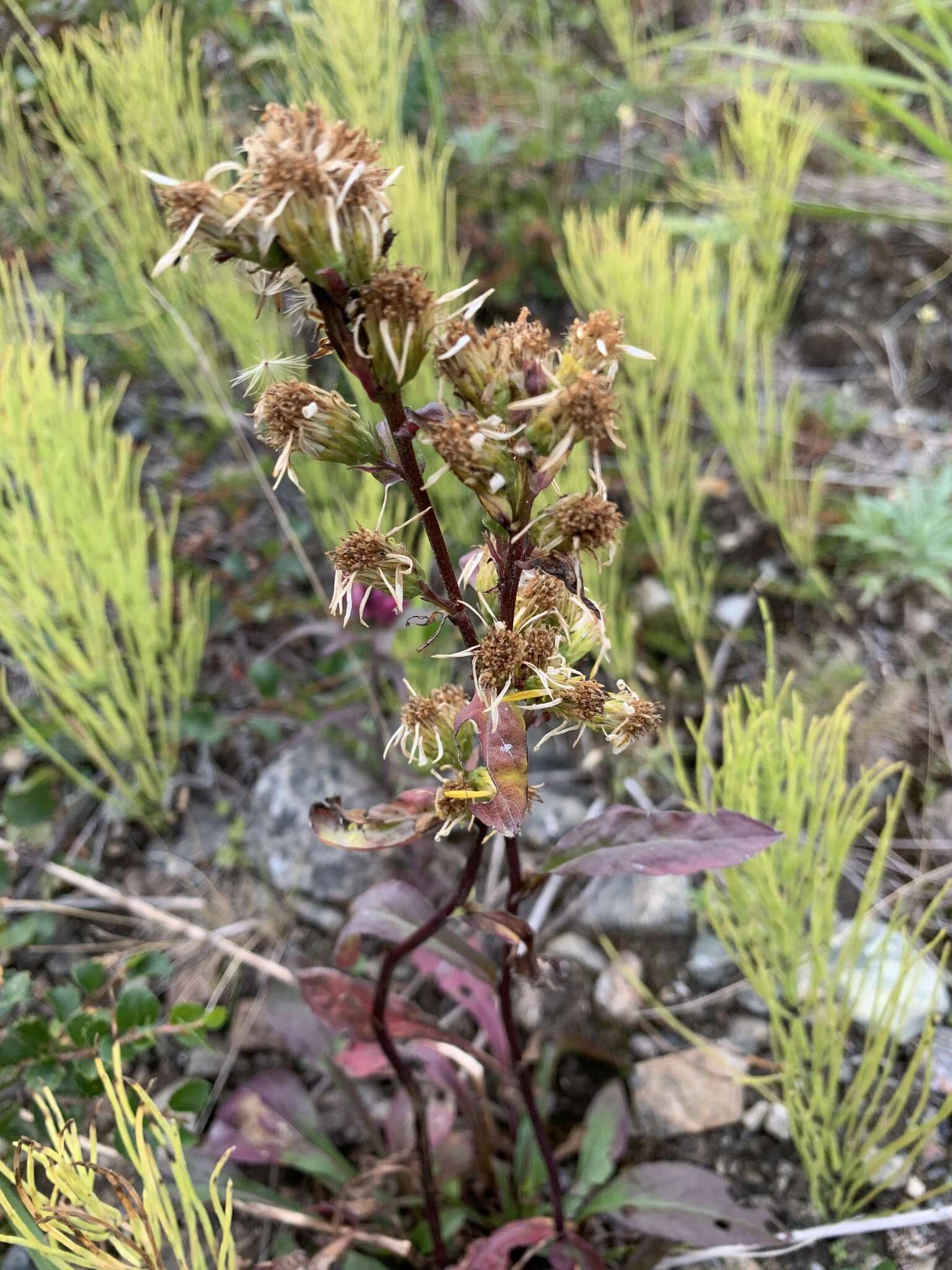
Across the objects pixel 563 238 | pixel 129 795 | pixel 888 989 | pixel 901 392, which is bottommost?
pixel 888 989

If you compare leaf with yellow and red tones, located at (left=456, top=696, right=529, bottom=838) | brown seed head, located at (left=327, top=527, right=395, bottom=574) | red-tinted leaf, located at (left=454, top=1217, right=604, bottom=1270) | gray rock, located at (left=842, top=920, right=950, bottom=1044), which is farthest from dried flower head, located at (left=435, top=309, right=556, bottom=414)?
gray rock, located at (left=842, top=920, right=950, bottom=1044)

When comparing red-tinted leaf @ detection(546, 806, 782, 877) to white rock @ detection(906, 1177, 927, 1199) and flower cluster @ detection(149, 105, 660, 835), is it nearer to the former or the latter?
flower cluster @ detection(149, 105, 660, 835)

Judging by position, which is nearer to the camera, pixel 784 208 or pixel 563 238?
pixel 784 208

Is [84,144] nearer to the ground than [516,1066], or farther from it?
farther from it

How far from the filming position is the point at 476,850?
29.6 inches

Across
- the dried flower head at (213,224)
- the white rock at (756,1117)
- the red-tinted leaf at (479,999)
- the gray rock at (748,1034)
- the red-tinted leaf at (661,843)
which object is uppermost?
the dried flower head at (213,224)

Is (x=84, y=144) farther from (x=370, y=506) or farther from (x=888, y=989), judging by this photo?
(x=888, y=989)

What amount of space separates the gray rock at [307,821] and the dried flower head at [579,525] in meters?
0.95

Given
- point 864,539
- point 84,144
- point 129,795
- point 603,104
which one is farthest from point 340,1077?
point 603,104

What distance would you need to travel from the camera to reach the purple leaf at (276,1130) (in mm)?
1209

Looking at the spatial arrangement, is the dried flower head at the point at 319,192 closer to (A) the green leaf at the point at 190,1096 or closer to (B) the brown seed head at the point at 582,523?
(B) the brown seed head at the point at 582,523

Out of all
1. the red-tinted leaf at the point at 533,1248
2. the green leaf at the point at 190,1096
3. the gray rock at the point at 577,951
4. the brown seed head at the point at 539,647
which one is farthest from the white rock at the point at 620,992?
the brown seed head at the point at 539,647

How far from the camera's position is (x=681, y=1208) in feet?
3.52

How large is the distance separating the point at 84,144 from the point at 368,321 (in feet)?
6.16
